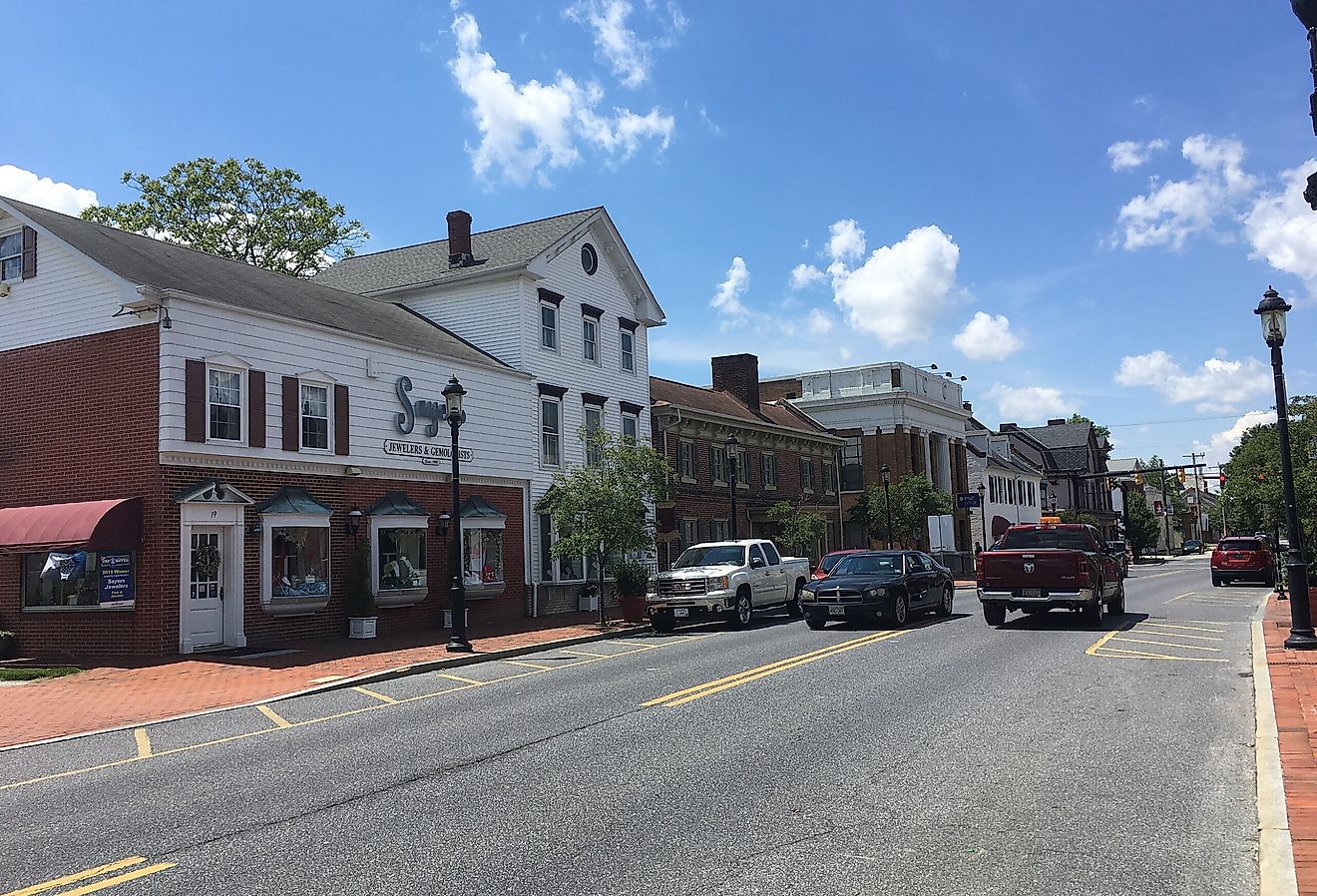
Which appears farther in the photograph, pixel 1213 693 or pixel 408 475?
pixel 408 475

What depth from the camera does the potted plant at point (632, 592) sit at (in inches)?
968

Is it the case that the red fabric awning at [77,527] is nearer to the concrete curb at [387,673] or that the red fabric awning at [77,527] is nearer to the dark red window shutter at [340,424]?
the dark red window shutter at [340,424]

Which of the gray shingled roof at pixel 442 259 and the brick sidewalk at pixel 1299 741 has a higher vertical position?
the gray shingled roof at pixel 442 259

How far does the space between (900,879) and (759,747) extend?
11.5 ft

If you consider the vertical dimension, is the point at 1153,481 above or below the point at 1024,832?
above

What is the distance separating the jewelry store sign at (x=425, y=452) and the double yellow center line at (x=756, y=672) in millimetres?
10259

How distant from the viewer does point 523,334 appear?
28062 millimetres

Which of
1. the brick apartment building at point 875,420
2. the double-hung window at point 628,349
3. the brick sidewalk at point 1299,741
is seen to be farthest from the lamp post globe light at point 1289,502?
the brick apartment building at point 875,420

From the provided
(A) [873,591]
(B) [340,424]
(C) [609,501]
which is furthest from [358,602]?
(A) [873,591]

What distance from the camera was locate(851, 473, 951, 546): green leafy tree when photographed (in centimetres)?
4556

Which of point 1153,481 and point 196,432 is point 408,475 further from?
point 1153,481

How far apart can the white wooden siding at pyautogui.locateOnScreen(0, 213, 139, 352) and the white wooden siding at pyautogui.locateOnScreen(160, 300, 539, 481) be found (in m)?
1.05

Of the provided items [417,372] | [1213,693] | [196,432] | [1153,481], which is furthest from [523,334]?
[1153,481]

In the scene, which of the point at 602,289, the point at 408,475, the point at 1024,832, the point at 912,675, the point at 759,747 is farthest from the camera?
the point at 602,289
